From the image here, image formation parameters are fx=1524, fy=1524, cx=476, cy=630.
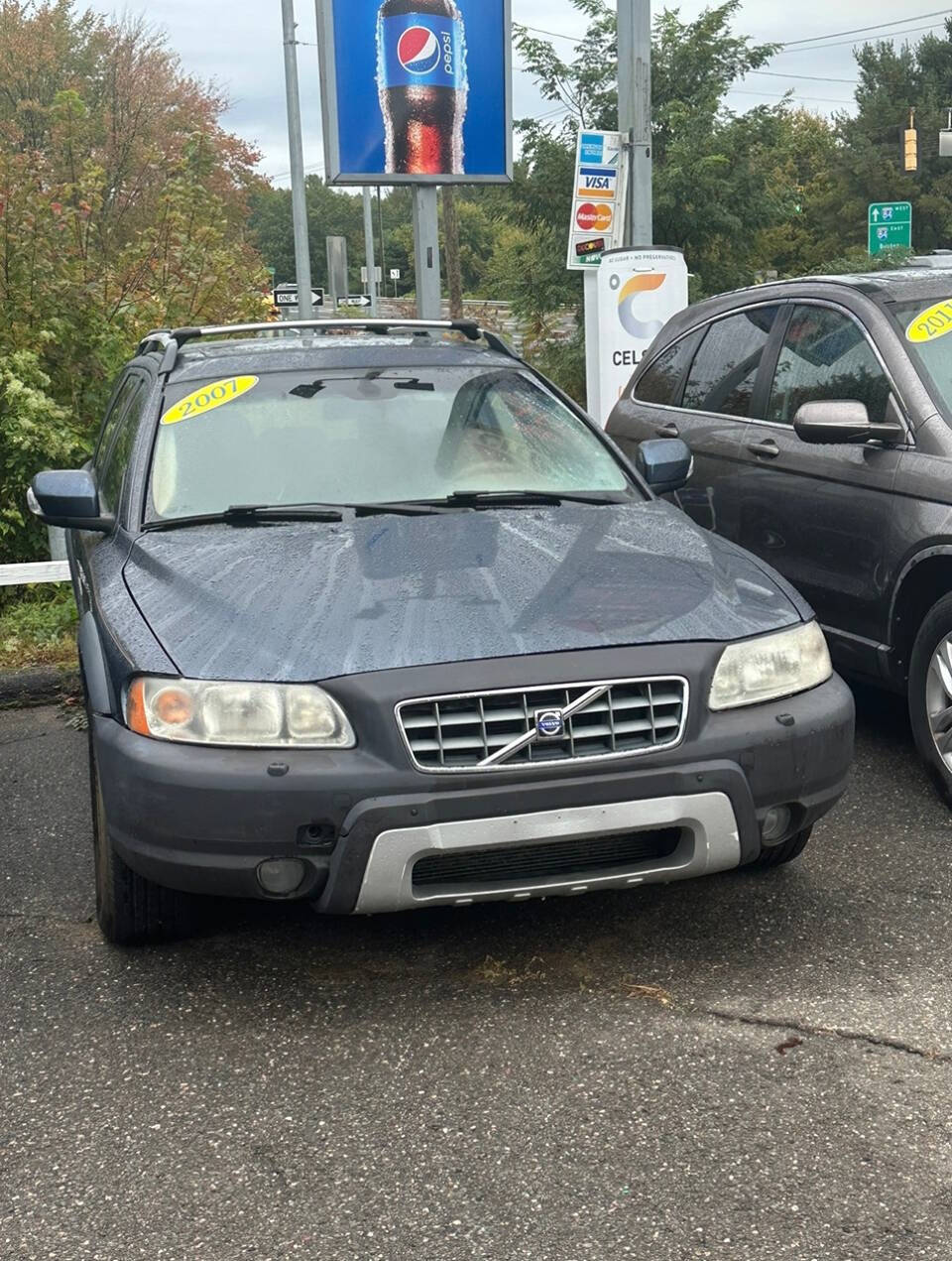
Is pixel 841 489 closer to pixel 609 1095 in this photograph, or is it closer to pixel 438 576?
pixel 438 576

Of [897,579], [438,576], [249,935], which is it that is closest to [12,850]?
[249,935]

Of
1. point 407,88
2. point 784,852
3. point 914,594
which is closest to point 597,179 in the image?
point 407,88

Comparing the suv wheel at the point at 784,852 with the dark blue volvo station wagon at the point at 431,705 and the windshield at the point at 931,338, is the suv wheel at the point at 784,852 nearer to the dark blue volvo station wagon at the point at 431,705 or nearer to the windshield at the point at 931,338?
the dark blue volvo station wagon at the point at 431,705

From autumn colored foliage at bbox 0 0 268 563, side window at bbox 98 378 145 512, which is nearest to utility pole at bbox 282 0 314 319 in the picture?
autumn colored foliage at bbox 0 0 268 563

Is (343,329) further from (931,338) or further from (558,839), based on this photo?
(558,839)

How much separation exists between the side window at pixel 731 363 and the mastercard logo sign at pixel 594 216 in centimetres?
500

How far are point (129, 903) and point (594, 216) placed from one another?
854 centimetres

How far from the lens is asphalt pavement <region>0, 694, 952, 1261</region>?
276cm

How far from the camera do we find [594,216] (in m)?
11.3

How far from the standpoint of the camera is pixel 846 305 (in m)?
5.65

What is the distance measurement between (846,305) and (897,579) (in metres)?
1.18

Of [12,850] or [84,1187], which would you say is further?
[12,850]

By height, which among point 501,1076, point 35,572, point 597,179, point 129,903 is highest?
point 597,179

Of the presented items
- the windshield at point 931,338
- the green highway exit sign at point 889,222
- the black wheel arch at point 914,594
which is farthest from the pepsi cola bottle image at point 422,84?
the green highway exit sign at point 889,222
